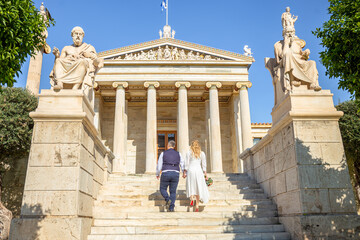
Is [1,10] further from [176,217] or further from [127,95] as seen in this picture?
[127,95]

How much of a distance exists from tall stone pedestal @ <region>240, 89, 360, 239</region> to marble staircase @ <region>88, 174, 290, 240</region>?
720 mm

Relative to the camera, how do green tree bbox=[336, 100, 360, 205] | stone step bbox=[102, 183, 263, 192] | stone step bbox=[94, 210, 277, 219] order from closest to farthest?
stone step bbox=[94, 210, 277, 219] < stone step bbox=[102, 183, 263, 192] < green tree bbox=[336, 100, 360, 205]

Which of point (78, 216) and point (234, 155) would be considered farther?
point (234, 155)

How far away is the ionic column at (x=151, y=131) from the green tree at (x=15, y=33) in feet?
50.8

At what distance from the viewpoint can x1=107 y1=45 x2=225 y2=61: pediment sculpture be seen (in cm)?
2400

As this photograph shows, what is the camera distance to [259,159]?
986cm

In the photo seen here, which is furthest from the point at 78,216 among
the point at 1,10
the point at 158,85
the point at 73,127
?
the point at 158,85

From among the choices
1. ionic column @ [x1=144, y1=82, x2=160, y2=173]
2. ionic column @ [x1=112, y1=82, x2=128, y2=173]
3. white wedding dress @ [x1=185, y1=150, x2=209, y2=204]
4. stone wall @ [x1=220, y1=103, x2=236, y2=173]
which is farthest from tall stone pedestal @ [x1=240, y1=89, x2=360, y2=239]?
stone wall @ [x1=220, y1=103, x2=236, y2=173]

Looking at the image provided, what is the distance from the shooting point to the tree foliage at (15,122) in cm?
1495

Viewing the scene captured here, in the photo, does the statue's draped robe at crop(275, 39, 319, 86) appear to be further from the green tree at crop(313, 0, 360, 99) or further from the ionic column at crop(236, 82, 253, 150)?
the ionic column at crop(236, 82, 253, 150)

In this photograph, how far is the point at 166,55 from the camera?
2405 cm

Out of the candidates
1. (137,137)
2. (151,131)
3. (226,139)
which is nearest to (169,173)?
(151,131)

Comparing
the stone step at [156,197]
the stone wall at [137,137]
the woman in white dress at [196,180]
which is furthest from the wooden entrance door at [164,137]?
the woman in white dress at [196,180]

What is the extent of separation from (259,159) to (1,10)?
7.93 m
